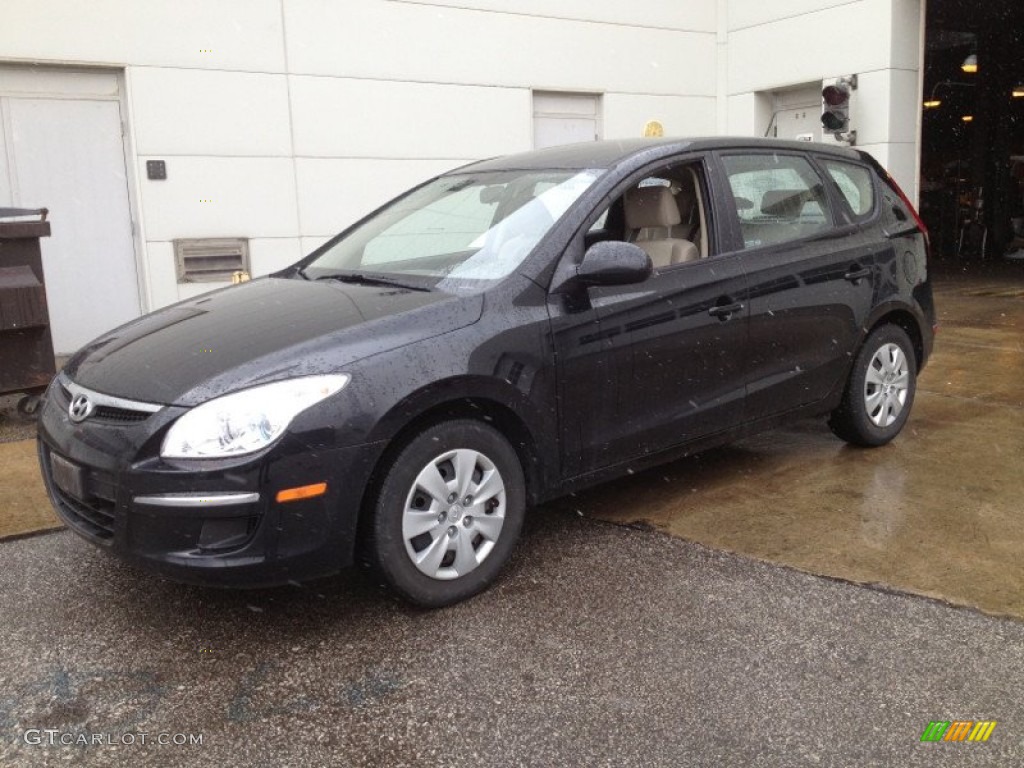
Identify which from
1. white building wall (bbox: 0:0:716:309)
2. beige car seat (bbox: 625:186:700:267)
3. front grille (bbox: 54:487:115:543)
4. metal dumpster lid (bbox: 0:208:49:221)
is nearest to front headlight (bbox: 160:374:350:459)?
front grille (bbox: 54:487:115:543)

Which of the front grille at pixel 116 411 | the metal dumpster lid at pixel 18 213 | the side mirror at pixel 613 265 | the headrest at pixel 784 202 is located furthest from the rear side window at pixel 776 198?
the metal dumpster lid at pixel 18 213

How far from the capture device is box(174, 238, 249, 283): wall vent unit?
929 centimetres

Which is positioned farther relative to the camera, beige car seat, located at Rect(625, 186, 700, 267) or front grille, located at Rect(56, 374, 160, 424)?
beige car seat, located at Rect(625, 186, 700, 267)

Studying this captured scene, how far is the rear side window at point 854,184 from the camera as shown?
17.2 ft

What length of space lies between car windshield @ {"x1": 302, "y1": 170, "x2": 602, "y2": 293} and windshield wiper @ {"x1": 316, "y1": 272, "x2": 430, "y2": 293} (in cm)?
1

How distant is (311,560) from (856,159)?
12.6 ft

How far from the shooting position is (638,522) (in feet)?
14.7

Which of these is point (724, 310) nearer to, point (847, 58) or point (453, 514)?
point (453, 514)

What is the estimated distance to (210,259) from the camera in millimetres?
9461

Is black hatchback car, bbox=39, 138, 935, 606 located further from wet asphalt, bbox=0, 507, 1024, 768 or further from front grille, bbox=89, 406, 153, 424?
wet asphalt, bbox=0, 507, 1024, 768

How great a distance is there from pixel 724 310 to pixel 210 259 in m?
6.38

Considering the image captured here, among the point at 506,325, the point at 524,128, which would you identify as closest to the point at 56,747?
the point at 506,325

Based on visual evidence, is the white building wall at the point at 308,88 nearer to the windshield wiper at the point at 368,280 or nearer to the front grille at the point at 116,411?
the windshield wiper at the point at 368,280

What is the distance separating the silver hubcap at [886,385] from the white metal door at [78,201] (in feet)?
22.2
